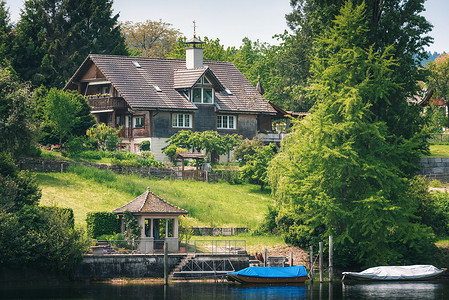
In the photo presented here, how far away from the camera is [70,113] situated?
80375mm

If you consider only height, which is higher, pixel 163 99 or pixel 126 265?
pixel 163 99

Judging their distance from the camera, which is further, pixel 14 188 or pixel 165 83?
pixel 165 83

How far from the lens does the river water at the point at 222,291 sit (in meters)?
50.2

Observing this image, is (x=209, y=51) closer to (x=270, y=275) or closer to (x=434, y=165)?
(x=434, y=165)

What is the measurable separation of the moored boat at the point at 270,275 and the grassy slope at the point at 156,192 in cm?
1149

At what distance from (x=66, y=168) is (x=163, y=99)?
17411 mm

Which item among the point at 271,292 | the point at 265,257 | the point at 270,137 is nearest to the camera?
the point at 271,292

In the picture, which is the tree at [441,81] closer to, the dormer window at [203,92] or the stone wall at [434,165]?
the stone wall at [434,165]

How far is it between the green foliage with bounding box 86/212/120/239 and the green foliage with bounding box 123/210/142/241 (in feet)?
3.59

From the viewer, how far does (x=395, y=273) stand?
58469 millimetres

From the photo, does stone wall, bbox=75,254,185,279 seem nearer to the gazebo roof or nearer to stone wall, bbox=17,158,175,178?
the gazebo roof

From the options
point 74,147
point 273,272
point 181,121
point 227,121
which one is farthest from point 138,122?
point 273,272

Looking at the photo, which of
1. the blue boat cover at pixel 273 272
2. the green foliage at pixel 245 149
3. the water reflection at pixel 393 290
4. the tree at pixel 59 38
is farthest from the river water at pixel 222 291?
the tree at pixel 59 38

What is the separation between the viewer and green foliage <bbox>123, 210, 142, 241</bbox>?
194 feet
